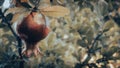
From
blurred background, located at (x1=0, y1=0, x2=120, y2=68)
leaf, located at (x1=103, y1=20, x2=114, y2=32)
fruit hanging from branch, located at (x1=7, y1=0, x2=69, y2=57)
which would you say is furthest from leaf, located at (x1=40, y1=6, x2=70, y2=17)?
leaf, located at (x1=103, y1=20, x2=114, y2=32)

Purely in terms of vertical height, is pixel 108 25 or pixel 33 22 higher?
pixel 33 22

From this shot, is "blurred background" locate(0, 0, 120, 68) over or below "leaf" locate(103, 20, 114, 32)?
below

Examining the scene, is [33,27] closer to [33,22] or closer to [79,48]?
[33,22]

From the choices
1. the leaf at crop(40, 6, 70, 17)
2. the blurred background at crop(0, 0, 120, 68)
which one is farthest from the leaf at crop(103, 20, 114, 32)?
the leaf at crop(40, 6, 70, 17)

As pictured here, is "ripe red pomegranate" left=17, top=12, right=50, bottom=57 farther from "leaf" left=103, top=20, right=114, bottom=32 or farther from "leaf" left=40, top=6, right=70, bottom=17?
"leaf" left=103, top=20, right=114, bottom=32

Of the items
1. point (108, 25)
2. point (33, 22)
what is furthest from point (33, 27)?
point (108, 25)

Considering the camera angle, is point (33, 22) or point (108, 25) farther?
point (108, 25)

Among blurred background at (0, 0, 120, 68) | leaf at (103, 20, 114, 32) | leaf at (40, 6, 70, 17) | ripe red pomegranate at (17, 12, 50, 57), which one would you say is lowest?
blurred background at (0, 0, 120, 68)

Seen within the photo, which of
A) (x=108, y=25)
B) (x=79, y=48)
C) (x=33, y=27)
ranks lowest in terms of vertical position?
(x=79, y=48)

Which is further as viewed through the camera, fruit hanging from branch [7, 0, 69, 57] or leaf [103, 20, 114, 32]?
leaf [103, 20, 114, 32]

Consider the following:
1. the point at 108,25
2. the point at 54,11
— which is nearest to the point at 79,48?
the point at 108,25
